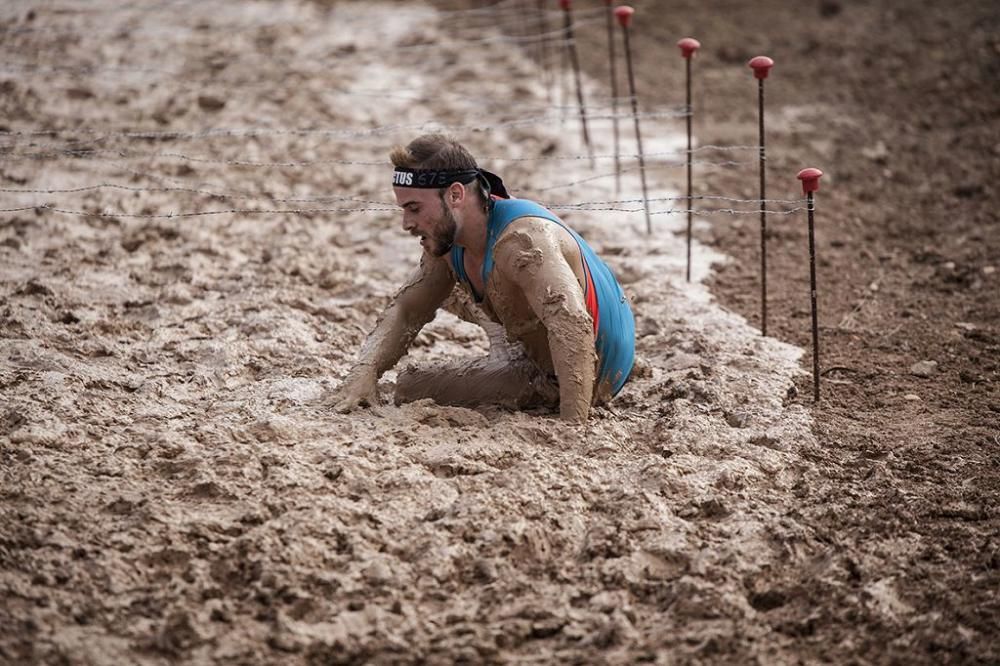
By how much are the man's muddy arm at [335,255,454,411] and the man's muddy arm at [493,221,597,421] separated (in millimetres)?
419

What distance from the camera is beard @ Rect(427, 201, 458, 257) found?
4.10 m

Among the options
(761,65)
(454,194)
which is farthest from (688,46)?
(454,194)

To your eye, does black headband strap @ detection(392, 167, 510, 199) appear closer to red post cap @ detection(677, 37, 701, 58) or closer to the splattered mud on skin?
the splattered mud on skin

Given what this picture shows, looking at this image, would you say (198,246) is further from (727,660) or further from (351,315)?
(727,660)

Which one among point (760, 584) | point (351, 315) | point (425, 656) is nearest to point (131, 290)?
point (351, 315)

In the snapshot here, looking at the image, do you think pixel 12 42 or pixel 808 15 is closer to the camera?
pixel 12 42

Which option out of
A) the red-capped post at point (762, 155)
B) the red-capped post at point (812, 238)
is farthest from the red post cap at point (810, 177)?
the red-capped post at point (762, 155)

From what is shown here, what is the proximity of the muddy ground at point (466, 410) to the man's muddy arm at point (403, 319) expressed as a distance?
0.20m

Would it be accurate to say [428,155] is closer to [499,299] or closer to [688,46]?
[499,299]

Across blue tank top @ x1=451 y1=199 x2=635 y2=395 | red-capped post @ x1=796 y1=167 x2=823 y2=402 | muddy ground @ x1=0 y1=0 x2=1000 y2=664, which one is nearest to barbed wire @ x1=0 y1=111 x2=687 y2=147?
muddy ground @ x1=0 y1=0 x2=1000 y2=664

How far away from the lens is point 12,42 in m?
8.63

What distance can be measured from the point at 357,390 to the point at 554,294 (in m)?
0.85

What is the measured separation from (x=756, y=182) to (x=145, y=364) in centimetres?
401

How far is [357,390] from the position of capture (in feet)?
14.2
